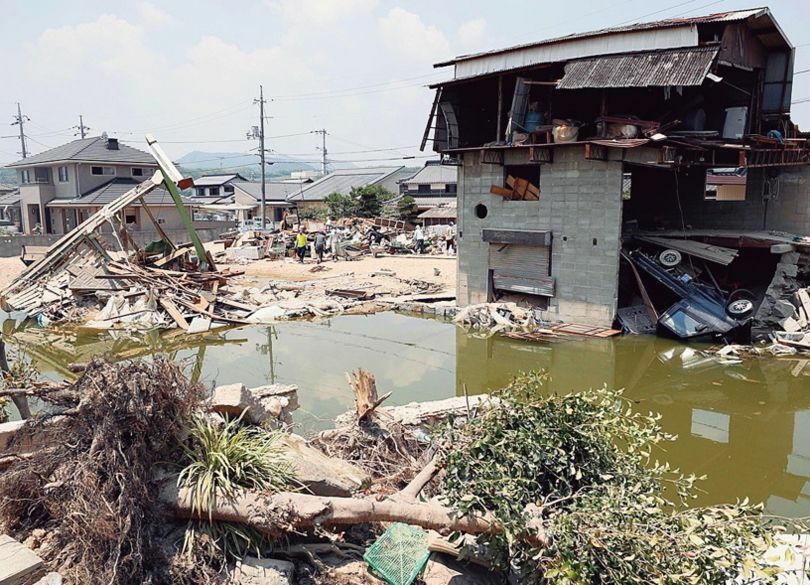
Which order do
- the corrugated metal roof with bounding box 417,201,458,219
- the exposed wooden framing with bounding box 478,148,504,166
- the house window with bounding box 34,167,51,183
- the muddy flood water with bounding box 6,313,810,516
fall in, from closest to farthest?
the muddy flood water with bounding box 6,313,810,516
the exposed wooden framing with bounding box 478,148,504,166
the house window with bounding box 34,167,51,183
the corrugated metal roof with bounding box 417,201,458,219

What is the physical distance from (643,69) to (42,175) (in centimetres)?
3300

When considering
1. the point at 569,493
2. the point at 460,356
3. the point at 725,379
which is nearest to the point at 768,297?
the point at 725,379

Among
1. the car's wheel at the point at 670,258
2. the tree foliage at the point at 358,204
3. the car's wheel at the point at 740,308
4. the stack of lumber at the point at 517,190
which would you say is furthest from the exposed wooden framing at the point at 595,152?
the tree foliage at the point at 358,204

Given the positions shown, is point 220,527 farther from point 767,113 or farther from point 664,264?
point 767,113

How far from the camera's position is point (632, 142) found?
12711 mm

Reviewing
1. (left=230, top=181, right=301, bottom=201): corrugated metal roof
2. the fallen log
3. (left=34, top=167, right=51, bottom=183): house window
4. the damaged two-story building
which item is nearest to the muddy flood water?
the damaged two-story building

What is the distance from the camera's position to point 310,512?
407 cm

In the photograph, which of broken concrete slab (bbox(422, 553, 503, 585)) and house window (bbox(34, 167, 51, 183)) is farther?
house window (bbox(34, 167, 51, 183))

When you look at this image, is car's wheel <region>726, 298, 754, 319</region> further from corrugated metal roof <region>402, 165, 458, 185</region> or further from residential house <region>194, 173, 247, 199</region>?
residential house <region>194, 173, 247, 199</region>

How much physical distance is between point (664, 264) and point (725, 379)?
4.46 metres

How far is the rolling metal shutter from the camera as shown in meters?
15.1

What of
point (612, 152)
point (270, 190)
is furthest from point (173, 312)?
point (270, 190)

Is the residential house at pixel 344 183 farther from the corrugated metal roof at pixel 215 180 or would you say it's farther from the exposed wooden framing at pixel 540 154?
the exposed wooden framing at pixel 540 154

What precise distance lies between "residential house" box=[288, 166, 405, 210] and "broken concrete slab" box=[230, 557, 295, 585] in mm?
42844
